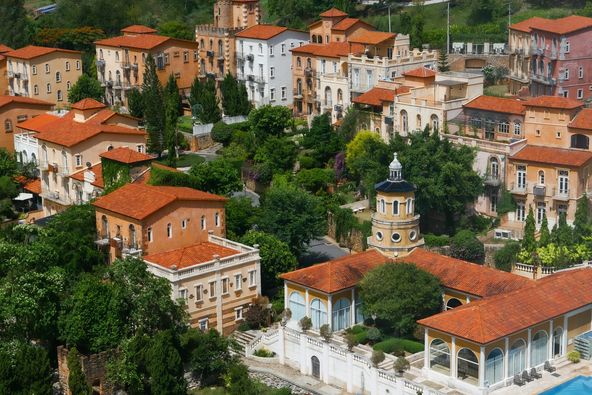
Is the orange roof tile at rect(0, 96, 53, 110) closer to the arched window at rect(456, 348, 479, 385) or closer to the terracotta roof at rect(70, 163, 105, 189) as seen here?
the terracotta roof at rect(70, 163, 105, 189)

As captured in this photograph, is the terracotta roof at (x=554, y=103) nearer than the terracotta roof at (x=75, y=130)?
Yes

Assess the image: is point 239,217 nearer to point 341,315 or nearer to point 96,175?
point 96,175

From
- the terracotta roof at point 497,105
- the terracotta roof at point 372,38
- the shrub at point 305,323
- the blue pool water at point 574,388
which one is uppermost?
the terracotta roof at point 372,38

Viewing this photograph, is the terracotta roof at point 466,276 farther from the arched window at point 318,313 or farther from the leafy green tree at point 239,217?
the leafy green tree at point 239,217

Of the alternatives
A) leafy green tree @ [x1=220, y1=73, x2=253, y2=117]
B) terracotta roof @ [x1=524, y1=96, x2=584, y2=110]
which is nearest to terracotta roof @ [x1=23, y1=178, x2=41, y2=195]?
leafy green tree @ [x1=220, y1=73, x2=253, y2=117]

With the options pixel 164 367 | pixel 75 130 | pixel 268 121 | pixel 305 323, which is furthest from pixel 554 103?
pixel 75 130

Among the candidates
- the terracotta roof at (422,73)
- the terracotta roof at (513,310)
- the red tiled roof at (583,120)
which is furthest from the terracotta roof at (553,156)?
the terracotta roof at (513,310)
